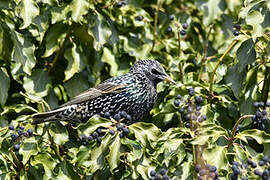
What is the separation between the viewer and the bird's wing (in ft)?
17.0

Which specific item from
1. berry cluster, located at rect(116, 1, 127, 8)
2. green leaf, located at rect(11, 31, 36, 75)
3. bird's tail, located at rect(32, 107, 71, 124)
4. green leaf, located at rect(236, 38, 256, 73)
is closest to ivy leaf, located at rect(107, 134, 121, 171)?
bird's tail, located at rect(32, 107, 71, 124)

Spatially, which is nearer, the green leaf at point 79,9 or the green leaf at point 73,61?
the green leaf at point 79,9

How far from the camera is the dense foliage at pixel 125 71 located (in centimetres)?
418

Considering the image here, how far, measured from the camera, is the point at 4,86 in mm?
5262

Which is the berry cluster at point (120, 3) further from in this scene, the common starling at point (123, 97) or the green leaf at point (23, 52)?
the green leaf at point (23, 52)

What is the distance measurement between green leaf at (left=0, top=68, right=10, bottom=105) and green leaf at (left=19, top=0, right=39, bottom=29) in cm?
55

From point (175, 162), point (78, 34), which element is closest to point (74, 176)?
point (175, 162)

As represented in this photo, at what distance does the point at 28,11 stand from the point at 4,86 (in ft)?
2.26

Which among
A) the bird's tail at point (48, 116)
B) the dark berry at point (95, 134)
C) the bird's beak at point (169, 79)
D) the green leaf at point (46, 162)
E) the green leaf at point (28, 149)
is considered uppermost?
the bird's beak at point (169, 79)

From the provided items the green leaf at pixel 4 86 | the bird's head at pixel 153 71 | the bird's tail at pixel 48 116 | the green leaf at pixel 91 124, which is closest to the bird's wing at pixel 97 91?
the bird's tail at pixel 48 116

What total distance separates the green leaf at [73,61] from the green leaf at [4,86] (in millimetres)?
501

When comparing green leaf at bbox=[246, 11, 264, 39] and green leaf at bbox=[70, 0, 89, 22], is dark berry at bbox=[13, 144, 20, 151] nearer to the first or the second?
green leaf at bbox=[70, 0, 89, 22]

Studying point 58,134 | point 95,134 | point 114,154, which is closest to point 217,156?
point 114,154

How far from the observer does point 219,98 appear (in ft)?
16.7
